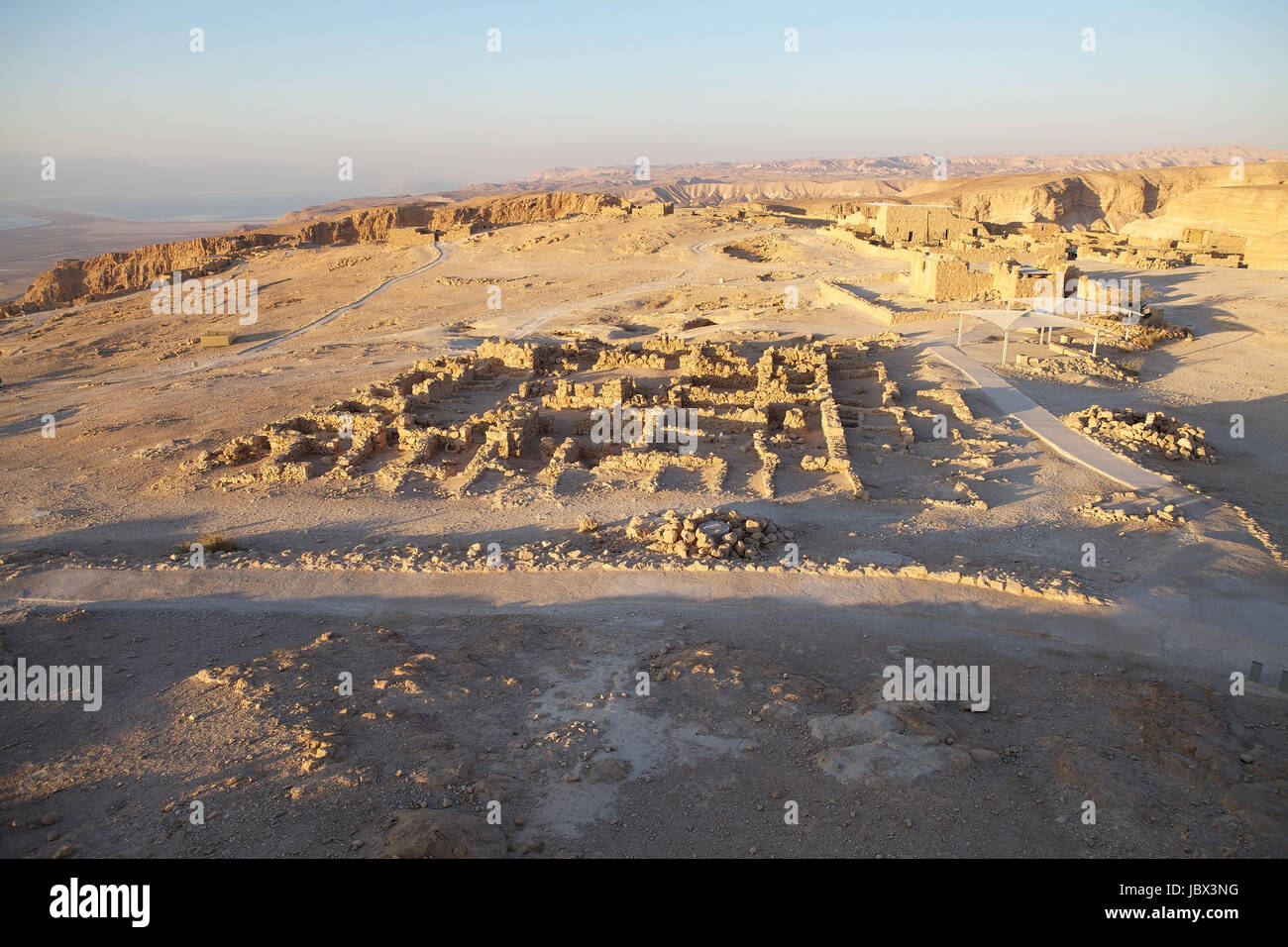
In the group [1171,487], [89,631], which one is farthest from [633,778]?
[1171,487]

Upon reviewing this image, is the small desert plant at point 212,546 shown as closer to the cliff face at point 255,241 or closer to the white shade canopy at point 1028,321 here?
the white shade canopy at point 1028,321

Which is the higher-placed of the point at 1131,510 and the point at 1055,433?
the point at 1055,433

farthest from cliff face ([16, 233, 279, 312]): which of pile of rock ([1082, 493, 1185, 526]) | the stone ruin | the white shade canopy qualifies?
pile of rock ([1082, 493, 1185, 526])

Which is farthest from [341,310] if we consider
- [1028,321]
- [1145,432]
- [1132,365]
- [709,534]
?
[1145,432]

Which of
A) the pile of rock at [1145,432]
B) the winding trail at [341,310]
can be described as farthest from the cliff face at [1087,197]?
the pile of rock at [1145,432]

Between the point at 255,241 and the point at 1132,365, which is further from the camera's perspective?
the point at 255,241

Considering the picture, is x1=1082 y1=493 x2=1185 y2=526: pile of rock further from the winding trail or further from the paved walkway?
the winding trail

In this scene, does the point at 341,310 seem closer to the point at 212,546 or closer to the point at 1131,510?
the point at 212,546
